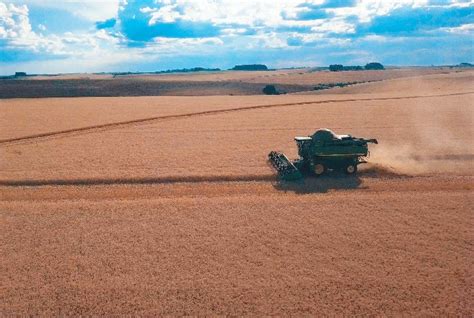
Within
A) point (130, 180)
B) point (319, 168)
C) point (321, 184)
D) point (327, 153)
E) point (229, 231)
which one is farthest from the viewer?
point (130, 180)

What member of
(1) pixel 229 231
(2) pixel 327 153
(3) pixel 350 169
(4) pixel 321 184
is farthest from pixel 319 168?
(1) pixel 229 231

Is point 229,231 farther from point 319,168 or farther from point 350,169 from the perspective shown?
point 350,169

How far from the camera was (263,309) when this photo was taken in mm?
11820

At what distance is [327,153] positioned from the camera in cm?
2256

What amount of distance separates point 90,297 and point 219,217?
6.85m

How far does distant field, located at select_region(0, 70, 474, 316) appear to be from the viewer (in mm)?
12352

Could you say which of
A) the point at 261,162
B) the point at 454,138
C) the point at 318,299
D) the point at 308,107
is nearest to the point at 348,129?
the point at 454,138

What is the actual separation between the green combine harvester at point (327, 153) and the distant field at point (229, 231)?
738mm

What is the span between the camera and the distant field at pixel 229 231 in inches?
486

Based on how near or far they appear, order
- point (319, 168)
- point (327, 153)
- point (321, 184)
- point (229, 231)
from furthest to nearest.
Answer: point (319, 168), point (327, 153), point (321, 184), point (229, 231)

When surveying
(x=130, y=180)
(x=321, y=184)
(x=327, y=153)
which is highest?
(x=327, y=153)

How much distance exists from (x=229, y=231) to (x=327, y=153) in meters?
8.19

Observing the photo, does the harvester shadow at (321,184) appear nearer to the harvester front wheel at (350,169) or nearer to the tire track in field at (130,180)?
the harvester front wheel at (350,169)

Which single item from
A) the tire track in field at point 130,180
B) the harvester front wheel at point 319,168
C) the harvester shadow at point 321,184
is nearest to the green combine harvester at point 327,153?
the harvester front wheel at point 319,168
